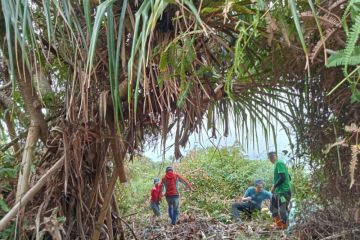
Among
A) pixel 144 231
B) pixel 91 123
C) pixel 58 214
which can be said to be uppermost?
pixel 91 123

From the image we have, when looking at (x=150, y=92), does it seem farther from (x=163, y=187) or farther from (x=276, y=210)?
(x=163, y=187)

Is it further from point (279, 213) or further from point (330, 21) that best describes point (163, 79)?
point (279, 213)

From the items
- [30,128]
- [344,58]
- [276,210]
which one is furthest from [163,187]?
[344,58]

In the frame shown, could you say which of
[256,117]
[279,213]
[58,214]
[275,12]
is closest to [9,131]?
[58,214]

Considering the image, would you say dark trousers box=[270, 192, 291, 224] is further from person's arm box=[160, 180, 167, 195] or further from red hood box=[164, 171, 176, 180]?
person's arm box=[160, 180, 167, 195]

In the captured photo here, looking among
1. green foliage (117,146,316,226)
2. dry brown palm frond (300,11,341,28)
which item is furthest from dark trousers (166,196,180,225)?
dry brown palm frond (300,11,341,28)

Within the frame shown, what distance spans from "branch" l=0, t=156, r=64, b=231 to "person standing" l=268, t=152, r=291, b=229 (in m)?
2.64

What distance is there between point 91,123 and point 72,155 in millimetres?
179

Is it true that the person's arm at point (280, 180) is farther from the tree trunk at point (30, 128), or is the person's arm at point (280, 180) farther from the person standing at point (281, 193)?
the tree trunk at point (30, 128)

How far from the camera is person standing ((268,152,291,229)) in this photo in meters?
4.43

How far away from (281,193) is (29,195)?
309cm

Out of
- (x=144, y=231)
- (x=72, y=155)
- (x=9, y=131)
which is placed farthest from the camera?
(x=144, y=231)

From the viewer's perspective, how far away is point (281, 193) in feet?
15.3

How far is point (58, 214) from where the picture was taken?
2.36 metres
